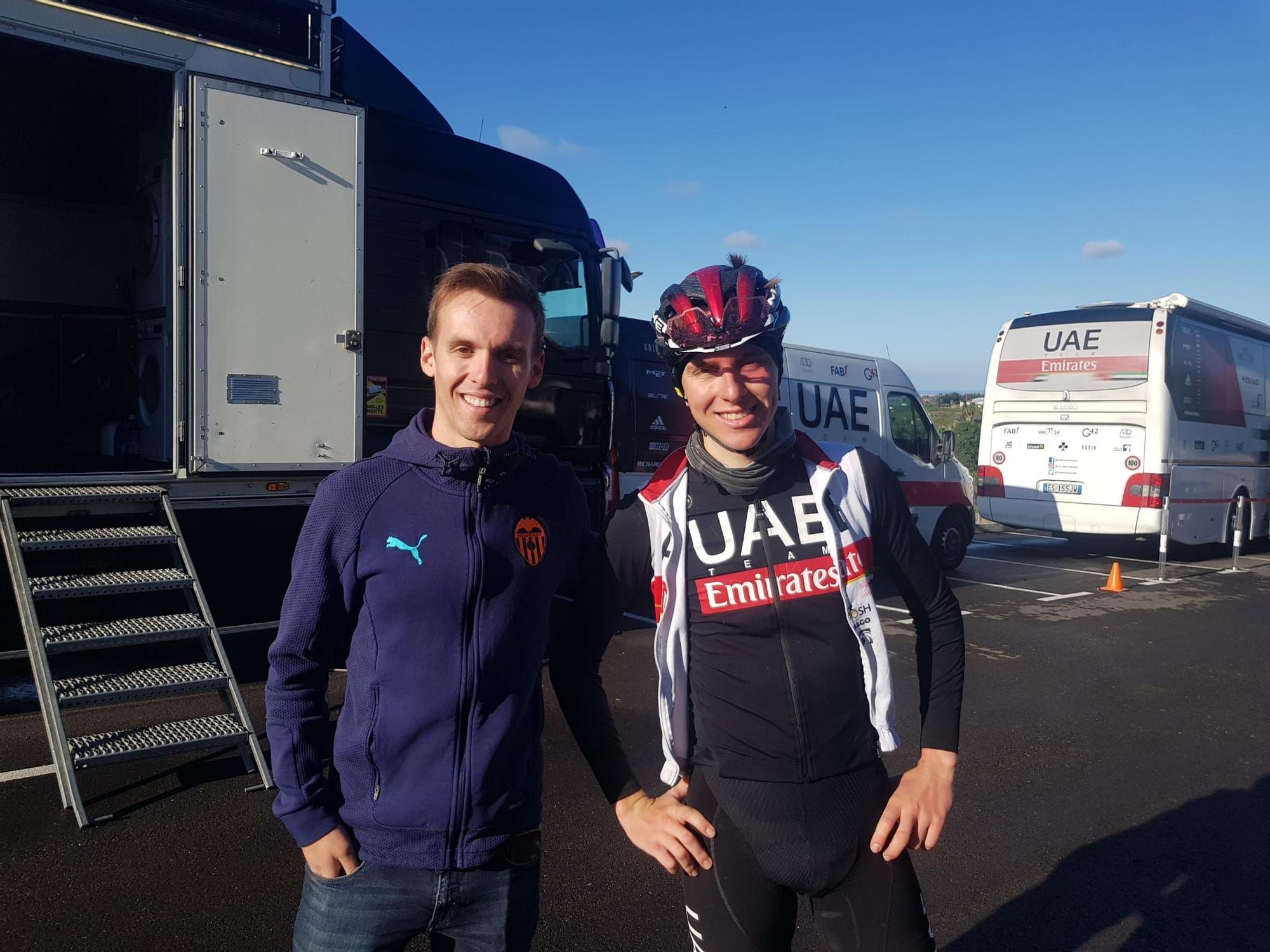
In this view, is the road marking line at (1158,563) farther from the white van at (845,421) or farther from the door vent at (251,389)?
the door vent at (251,389)

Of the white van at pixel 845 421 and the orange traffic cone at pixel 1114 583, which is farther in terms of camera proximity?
the orange traffic cone at pixel 1114 583

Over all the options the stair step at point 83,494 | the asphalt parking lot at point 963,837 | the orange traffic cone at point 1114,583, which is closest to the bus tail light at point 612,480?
the asphalt parking lot at point 963,837

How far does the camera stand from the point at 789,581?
1889mm

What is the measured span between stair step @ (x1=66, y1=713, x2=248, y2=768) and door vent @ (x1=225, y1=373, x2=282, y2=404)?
1908mm

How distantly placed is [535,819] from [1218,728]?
18.5 feet

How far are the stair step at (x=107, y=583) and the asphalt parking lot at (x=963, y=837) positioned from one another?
0.86m

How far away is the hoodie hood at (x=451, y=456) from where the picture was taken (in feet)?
5.74

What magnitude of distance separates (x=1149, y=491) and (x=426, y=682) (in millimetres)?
13850

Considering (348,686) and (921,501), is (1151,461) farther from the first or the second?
(348,686)

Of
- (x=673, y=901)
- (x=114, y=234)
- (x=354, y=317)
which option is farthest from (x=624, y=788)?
(x=114, y=234)

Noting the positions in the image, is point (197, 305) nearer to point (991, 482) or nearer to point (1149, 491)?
point (1149, 491)

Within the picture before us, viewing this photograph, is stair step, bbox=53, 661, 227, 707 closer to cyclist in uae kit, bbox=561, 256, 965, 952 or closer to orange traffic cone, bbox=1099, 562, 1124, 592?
cyclist in uae kit, bbox=561, 256, 965, 952

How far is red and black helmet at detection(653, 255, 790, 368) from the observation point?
195 centimetres

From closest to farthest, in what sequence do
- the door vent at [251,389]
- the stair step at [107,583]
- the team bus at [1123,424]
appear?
the stair step at [107,583] < the door vent at [251,389] < the team bus at [1123,424]
